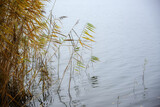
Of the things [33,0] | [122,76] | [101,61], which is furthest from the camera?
[101,61]

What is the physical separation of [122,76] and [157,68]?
141 cm

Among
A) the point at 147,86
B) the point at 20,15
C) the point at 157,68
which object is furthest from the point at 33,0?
the point at 157,68

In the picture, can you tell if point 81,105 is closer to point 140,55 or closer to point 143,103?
point 143,103

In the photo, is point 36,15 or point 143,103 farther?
point 143,103

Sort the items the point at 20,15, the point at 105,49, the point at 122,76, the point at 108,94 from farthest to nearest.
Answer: the point at 105,49
the point at 122,76
the point at 108,94
the point at 20,15

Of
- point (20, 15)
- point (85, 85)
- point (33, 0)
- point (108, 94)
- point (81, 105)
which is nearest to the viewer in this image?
point (20, 15)

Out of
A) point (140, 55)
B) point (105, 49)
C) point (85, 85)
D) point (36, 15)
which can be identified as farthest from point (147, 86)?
point (105, 49)

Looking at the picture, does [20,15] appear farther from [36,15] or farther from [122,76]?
[122,76]

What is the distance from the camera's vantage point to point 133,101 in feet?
13.7

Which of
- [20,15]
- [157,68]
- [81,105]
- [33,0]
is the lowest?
[81,105]

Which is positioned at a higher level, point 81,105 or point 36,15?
point 36,15

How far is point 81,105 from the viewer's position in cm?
437

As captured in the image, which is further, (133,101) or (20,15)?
(133,101)

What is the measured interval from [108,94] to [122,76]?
165cm
